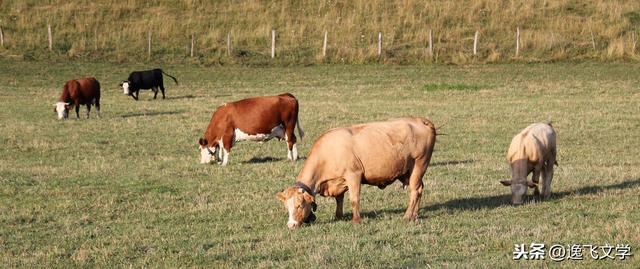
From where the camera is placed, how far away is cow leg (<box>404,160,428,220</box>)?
1207 cm

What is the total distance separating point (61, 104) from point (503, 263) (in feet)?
64.9

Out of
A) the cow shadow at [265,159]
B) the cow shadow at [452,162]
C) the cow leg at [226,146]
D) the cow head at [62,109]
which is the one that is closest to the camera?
the cow shadow at [452,162]

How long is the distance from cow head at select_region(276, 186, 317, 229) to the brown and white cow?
7.28 m

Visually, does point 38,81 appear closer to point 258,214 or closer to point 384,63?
point 384,63

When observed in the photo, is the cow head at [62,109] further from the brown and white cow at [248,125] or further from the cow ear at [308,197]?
the cow ear at [308,197]

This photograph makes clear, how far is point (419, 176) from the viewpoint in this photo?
1226 centimetres

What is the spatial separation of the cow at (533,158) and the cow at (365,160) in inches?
69.7

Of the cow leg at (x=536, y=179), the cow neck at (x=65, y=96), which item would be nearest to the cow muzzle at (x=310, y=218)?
the cow leg at (x=536, y=179)

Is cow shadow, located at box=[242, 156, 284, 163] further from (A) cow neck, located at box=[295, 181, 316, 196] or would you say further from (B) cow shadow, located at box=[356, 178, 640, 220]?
(A) cow neck, located at box=[295, 181, 316, 196]

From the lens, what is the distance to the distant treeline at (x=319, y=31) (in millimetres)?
44750

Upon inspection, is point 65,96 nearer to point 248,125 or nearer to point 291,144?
point 248,125

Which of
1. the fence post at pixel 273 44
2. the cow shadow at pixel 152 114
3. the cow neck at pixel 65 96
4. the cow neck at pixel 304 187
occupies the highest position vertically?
the cow neck at pixel 304 187

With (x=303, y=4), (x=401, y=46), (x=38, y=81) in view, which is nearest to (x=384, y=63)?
(x=401, y=46)

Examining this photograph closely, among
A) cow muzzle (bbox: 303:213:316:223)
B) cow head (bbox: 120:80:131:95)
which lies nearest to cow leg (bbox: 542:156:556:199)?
cow muzzle (bbox: 303:213:316:223)
